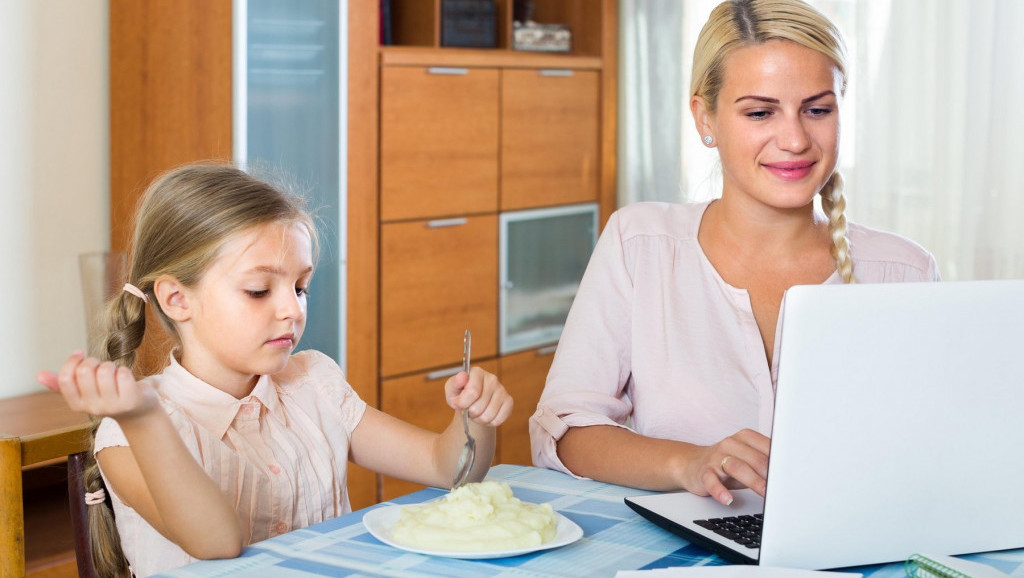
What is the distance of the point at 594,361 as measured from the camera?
1.71 metres

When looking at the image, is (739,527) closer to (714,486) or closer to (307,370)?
(714,486)

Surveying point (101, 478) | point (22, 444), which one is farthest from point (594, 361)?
point (22, 444)

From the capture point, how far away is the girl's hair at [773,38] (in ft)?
5.40

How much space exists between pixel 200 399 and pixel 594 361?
1.84 ft

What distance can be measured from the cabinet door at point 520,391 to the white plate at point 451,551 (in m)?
2.43

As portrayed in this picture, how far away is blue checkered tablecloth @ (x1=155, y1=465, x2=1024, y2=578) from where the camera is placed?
1.11 m

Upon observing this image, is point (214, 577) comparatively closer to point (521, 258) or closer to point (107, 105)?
point (107, 105)

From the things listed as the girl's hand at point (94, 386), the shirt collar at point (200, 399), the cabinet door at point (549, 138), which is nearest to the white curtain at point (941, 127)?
the cabinet door at point (549, 138)

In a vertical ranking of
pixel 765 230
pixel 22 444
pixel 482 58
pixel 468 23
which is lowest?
pixel 22 444

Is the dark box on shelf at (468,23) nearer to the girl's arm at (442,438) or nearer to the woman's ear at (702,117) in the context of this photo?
the woman's ear at (702,117)

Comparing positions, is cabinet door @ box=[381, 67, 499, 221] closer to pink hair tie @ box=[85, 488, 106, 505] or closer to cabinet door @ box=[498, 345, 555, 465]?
cabinet door @ box=[498, 345, 555, 465]

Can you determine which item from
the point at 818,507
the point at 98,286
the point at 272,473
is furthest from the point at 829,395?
the point at 98,286

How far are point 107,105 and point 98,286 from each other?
0.52 m

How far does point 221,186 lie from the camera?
154 centimetres
